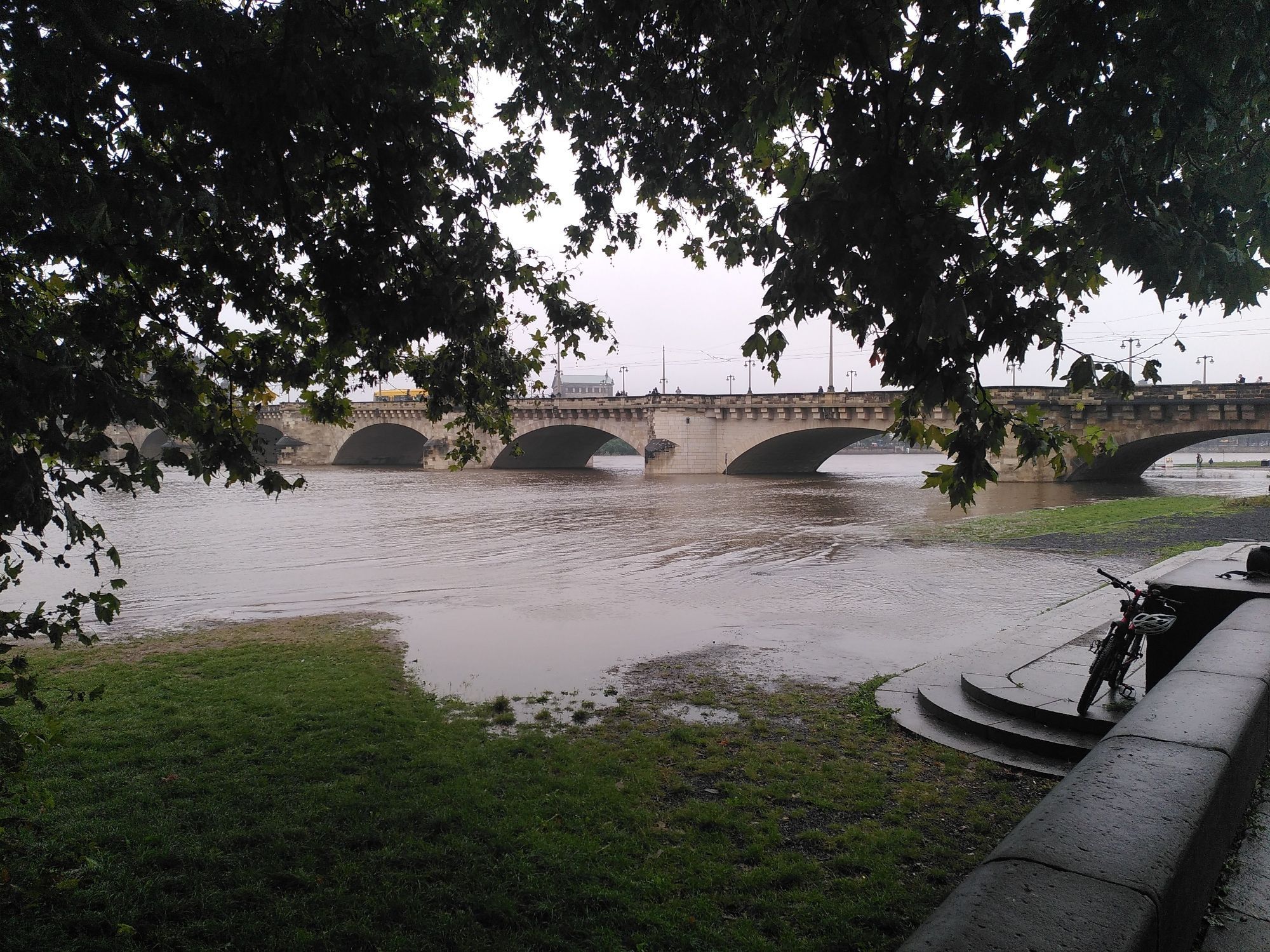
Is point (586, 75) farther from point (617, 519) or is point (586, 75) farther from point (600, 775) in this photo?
point (617, 519)

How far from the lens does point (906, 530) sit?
862 inches

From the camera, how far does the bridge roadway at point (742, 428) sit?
34250 mm

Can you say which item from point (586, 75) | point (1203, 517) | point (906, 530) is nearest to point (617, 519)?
point (906, 530)

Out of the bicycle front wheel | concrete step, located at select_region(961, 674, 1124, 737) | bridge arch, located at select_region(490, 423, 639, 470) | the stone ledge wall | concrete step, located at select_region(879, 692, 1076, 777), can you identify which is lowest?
concrete step, located at select_region(879, 692, 1076, 777)

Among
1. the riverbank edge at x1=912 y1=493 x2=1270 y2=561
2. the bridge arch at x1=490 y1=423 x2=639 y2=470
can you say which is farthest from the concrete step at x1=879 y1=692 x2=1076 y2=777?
the bridge arch at x1=490 y1=423 x2=639 y2=470

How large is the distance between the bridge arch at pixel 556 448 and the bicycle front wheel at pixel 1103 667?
4817 centimetres

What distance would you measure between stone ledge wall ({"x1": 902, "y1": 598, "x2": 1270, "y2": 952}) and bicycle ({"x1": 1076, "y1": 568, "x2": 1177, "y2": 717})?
67.5 inches

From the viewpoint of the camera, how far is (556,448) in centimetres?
6344

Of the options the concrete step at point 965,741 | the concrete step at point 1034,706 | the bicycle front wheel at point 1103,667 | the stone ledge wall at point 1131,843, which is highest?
the stone ledge wall at point 1131,843

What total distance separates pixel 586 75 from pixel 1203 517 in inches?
820

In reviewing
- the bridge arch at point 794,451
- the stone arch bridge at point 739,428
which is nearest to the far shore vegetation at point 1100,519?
the stone arch bridge at point 739,428

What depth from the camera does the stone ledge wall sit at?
6.66 feet

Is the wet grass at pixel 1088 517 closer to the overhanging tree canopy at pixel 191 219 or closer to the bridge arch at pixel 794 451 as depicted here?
the overhanging tree canopy at pixel 191 219

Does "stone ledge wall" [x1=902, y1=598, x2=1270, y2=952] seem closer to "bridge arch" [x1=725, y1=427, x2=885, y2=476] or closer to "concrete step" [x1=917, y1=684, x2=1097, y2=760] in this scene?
"concrete step" [x1=917, y1=684, x2=1097, y2=760]
